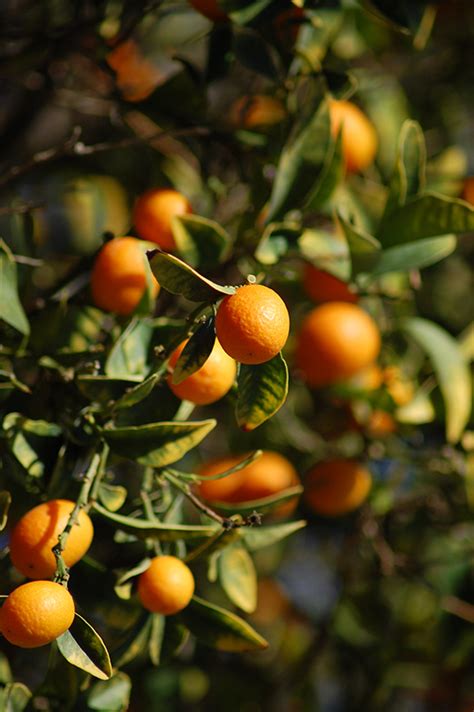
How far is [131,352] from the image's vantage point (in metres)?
0.81

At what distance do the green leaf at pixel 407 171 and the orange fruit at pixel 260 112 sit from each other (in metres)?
0.16

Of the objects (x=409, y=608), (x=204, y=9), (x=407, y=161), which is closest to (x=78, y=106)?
(x=204, y=9)

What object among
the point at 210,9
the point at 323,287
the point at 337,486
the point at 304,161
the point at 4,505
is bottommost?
the point at 337,486

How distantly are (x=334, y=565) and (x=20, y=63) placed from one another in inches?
39.1

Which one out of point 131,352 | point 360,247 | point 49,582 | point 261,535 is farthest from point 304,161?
point 49,582

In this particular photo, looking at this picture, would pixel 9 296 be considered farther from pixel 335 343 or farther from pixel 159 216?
pixel 335 343

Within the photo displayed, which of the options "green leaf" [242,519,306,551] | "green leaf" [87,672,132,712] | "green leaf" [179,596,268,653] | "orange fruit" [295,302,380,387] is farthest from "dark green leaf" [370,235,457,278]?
"green leaf" [87,672,132,712]

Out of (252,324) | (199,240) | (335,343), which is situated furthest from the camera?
(335,343)

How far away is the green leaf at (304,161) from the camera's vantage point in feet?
3.15

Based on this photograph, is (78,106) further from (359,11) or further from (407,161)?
(407,161)

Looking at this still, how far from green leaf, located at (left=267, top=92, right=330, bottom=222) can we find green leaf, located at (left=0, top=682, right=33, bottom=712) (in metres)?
0.58

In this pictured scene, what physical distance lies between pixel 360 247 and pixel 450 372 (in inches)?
9.5

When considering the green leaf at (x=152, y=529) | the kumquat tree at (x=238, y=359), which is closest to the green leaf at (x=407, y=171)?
the kumquat tree at (x=238, y=359)

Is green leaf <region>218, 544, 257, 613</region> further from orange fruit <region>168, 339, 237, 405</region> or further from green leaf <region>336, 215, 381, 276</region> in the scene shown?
green leaf <region>336, 215, 381, 276</region>
